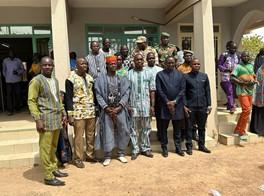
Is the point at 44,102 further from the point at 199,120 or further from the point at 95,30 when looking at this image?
the point at 95,30

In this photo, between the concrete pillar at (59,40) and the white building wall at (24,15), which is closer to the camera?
the concrete pillar at (59,40)

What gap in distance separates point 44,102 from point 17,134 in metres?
2.11

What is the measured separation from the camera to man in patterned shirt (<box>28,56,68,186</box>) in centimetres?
418

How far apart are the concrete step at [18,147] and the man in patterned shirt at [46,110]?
1376 millimetres

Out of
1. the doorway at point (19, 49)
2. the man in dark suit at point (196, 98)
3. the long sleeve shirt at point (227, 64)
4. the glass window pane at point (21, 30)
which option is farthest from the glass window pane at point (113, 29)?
the man in dark suit at point (196, 98)

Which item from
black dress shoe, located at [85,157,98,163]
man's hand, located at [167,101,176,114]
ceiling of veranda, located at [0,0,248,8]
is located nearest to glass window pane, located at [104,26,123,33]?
ceiling of veranda, located at [0,0,248,8]

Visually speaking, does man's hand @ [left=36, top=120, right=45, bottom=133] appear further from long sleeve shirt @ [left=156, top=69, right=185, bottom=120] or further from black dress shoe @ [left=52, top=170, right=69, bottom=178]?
long sleeve shirt @ [left=156, top=69, right=185, bottom=120]

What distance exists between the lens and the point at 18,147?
5582mm

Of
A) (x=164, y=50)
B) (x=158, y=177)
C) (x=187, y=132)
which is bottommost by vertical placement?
(x=158, y=177)

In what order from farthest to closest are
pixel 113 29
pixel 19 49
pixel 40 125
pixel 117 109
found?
pixel 19 49, pixel 113 29, pixel 117 109, pixel 40 125

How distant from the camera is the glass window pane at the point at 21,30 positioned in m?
8.41

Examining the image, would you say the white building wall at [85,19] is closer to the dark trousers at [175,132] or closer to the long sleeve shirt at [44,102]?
the dark trousers at [175,132]

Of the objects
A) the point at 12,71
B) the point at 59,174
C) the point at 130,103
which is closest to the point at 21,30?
the point at 12,71

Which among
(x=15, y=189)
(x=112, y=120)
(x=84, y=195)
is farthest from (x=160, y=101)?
(x=15, y=189)
